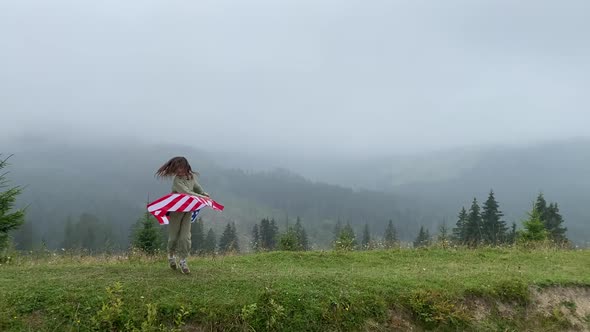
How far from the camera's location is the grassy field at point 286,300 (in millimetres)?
7336

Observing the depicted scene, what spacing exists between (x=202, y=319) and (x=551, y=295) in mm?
7913

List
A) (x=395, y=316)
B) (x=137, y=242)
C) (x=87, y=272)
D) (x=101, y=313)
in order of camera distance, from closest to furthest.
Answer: (x=101, y=313)
(x=395, y=316)
(x=87, y=272)
(x=137, y=242)

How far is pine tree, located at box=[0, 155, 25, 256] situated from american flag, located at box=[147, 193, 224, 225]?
29.5 ft

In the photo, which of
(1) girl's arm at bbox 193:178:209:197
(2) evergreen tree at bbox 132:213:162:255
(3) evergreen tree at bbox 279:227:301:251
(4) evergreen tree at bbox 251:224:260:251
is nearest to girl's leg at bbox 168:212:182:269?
(1) girl's arm at bbox 193:178:209:197

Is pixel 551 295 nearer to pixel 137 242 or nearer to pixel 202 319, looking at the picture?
pixel 202 319

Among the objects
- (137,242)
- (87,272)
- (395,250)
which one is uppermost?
(87,272)

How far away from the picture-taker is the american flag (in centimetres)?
907

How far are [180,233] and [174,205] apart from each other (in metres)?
0.66

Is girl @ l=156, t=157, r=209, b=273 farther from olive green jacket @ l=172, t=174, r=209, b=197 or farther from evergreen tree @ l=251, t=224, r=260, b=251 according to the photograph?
evergreen tree @ l=251, t=224, r=260, b=251

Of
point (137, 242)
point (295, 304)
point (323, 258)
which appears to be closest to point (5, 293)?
point (295, 304)

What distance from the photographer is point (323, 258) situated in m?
14.2

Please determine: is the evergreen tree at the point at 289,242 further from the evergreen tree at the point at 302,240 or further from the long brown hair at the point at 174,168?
the long brown hair at the point at 174,168

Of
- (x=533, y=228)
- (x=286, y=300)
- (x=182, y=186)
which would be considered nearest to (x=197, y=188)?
(x=182, y=186)

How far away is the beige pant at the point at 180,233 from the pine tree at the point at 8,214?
29.8ft
